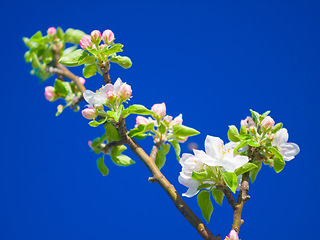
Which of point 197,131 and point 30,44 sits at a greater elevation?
point 30,44

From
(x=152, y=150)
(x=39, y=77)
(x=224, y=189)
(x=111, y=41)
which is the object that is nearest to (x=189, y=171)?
(x=224, y=189)

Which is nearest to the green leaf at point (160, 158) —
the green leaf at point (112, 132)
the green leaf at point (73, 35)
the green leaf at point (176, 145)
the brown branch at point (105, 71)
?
the green leaf at point (176, 145)

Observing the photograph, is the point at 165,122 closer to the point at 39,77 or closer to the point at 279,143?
the point at 279,143

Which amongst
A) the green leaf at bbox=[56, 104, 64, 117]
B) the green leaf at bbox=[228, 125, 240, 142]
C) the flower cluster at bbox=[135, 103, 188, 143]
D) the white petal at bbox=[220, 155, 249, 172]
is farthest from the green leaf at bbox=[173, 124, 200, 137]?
the green leaf at bbox=[56, 104, 64, 117]

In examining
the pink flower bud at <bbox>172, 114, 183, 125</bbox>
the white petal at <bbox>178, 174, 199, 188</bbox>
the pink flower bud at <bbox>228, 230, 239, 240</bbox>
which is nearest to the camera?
the pink flower bud at <bbox>228, 230, 239, 240</bbox>

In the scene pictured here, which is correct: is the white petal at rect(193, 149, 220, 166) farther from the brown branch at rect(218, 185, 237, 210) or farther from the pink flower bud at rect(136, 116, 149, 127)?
the pink flower bud at rect(136, 116, 149, 127)

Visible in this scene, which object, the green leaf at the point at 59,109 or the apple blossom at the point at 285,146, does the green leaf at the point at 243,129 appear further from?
the green leaf at the point at 59,109

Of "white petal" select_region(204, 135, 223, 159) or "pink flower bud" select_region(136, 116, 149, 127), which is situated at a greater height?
"pink flower bud" select_region(136, 116, 149, 127)
